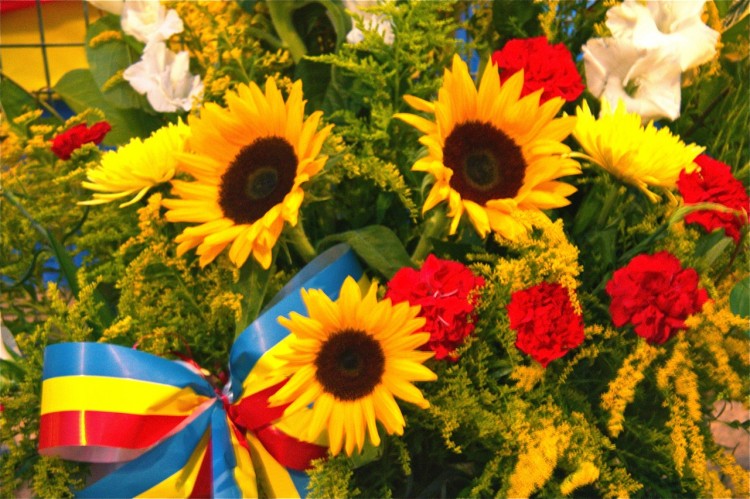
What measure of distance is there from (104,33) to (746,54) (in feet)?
1.98

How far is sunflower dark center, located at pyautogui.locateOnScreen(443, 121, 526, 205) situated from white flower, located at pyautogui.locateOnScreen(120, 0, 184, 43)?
33cm

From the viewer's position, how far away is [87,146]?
2.31 feet

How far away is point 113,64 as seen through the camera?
31.6 inches

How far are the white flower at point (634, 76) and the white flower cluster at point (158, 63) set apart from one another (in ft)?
1.13

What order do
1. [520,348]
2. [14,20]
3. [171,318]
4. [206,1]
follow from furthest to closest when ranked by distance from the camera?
[14,20] < [206,1] < [171,318] < [520,348]

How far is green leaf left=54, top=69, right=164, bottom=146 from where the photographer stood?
804 millimetres

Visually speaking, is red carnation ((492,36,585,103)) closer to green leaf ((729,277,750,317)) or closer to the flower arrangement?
the flower arrangement

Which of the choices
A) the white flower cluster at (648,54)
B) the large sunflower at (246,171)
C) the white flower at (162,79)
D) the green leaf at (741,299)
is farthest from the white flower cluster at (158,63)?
the green leaf at (741,299)

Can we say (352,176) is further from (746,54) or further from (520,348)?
(746,54)

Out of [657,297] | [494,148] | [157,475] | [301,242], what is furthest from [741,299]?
[157,475]

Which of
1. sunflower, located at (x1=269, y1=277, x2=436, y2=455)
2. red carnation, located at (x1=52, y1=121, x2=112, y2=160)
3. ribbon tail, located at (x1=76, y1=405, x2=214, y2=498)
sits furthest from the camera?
red carnation, located at (x1=52, y1=121, x2=112, y2=160)

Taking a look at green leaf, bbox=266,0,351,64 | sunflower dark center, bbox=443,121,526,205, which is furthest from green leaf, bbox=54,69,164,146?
sunflower dark center, bbox=443,121,526,205

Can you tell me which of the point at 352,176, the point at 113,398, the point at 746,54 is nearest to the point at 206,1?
the point at 352,176

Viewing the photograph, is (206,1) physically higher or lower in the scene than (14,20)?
lower
